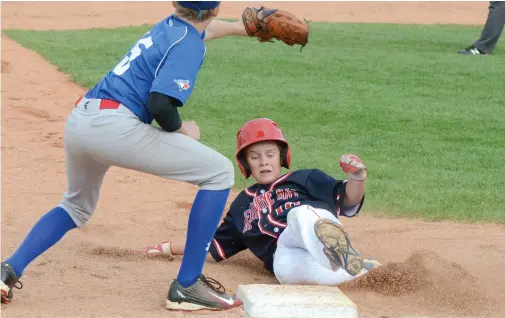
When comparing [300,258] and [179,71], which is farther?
[300,258]

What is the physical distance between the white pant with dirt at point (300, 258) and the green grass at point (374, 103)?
1.83 m

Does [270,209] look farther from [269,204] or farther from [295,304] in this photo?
[295,304]

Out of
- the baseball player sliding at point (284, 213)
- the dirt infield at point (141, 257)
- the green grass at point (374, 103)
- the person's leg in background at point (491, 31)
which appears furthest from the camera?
the person's leg in background at point (491, 31)

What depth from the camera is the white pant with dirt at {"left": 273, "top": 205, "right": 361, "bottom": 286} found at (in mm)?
4297

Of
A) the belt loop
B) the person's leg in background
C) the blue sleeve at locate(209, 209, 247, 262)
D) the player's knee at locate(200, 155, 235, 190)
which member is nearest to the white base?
the player's knee at locate(200, 155, 235, 190)

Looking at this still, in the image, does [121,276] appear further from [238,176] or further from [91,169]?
[238,176]

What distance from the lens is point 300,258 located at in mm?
4477

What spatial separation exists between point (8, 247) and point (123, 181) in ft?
6.55

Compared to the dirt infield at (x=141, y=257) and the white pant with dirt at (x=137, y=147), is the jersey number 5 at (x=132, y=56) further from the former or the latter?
the dirt infield at (x=141, y=257)

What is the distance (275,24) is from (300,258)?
1.19m

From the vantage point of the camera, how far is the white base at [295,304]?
392cm

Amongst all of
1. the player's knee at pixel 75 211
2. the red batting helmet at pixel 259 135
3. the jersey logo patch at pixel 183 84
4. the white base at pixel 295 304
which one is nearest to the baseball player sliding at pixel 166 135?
the jersey logo patch at pixel 183 84

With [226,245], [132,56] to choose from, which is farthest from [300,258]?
[132,56]

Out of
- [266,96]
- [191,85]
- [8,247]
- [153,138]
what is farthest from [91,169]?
[266,96]
